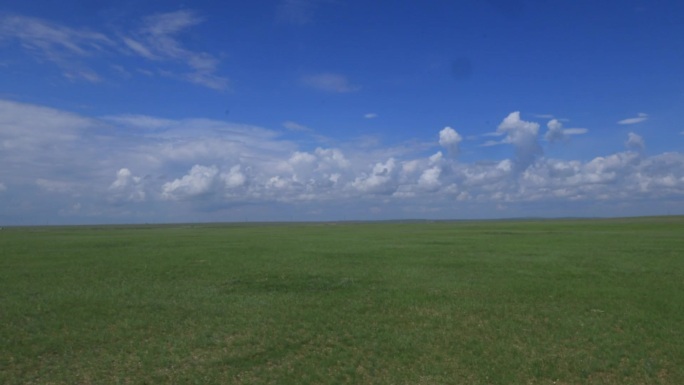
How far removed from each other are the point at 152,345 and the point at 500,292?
1523 cm

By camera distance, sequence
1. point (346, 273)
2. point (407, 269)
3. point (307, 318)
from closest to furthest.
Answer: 1. point (307, 318)
2. point (346, 273)
3. point (407, 269)

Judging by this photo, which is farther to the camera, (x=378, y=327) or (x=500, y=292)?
(x=500, y=292)

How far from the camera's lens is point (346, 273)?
2938cm

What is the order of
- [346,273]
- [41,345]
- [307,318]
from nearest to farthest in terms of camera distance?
1. [41,345]
2. [307,318]
3. [346,273]

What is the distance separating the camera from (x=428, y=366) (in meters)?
14.0

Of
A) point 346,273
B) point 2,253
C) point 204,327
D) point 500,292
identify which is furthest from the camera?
point 2,253

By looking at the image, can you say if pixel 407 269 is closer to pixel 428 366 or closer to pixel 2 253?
pixel 428 366

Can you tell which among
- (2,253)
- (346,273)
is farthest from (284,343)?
(2,253)

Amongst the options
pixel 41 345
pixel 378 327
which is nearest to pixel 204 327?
pixel 41 345

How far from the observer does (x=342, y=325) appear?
58.0ft

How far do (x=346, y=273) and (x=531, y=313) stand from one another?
40.2ft

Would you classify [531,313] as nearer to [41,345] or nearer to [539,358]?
[539,358]

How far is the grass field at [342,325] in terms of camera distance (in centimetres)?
1349

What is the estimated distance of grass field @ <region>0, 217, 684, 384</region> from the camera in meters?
13.5
